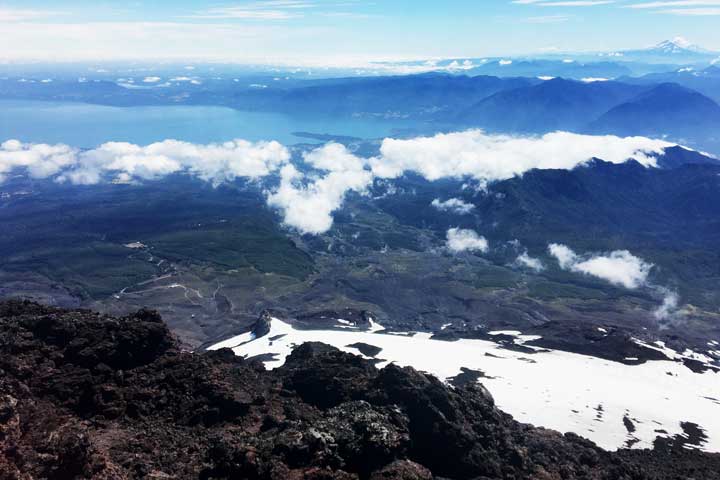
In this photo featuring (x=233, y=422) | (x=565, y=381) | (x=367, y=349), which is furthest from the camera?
(x=367, y=349)

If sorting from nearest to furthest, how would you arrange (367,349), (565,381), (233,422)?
(233,422)
(565,381)
(367,349)

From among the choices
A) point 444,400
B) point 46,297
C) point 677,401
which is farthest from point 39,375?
point 46,297

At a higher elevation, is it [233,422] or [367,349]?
[233,422]

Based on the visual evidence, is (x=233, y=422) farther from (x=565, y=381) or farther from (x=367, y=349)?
(x=565, y=381)

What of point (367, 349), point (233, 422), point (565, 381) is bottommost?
point (565, 381)

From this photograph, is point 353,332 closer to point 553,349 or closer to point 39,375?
point 553,349

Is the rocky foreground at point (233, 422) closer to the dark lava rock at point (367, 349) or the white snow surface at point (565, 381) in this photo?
the white snow surface at point (565, 381)

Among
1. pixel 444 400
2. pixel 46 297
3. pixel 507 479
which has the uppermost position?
pixel 444 400

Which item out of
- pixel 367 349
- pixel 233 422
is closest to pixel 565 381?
pixel 367 349
